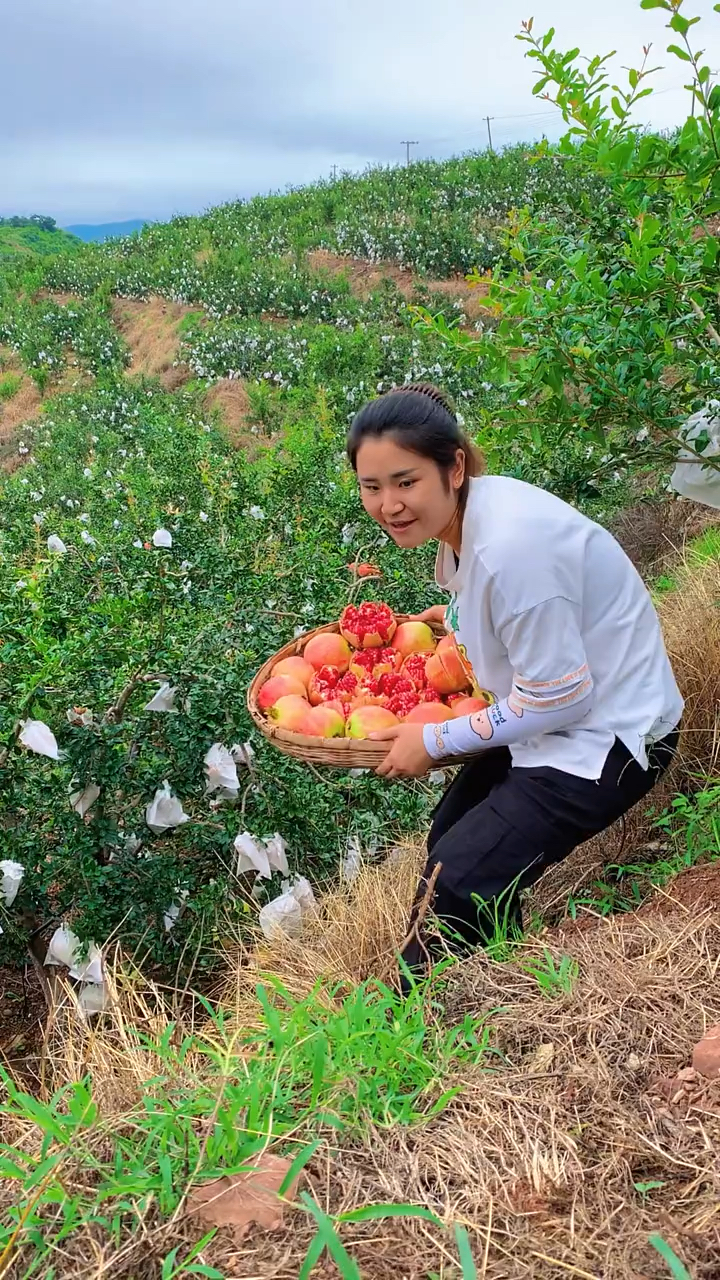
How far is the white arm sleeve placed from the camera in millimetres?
1935

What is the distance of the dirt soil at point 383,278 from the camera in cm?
1521

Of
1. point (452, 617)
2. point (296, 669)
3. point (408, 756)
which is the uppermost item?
point (452, 617)

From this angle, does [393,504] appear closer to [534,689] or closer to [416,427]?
[416,427]

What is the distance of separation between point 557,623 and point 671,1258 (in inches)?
44.7

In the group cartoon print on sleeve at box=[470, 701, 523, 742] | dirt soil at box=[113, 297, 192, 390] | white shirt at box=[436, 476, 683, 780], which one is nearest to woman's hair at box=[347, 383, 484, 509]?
white shirt at box=[436, 476, 683, 780]

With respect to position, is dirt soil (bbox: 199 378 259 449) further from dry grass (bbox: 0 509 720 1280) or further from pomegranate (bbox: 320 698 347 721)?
dry grass (bbox: 0 509 720 1280)

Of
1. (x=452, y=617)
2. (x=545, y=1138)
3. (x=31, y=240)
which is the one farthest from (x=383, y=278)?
(x=31, y=240)

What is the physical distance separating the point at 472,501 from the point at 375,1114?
1.26 m

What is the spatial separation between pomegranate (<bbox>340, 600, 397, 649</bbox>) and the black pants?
680 mm

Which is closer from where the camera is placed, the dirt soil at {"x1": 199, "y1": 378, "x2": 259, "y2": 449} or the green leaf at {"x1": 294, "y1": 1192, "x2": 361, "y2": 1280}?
the green leaf at {"x1": 294, "y1": 1192, "x2": 361, "y2": 1280}

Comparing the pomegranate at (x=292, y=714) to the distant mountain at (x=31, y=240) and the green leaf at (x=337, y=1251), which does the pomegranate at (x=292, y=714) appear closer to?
the green leaf at (x=337, y=1251)

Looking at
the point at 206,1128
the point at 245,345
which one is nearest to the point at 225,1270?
the point at 206,1128

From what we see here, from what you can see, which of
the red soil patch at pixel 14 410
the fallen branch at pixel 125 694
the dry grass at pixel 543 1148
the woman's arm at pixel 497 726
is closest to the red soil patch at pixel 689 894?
the dry grass at pixel 543 1148

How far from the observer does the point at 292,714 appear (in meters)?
2.30
